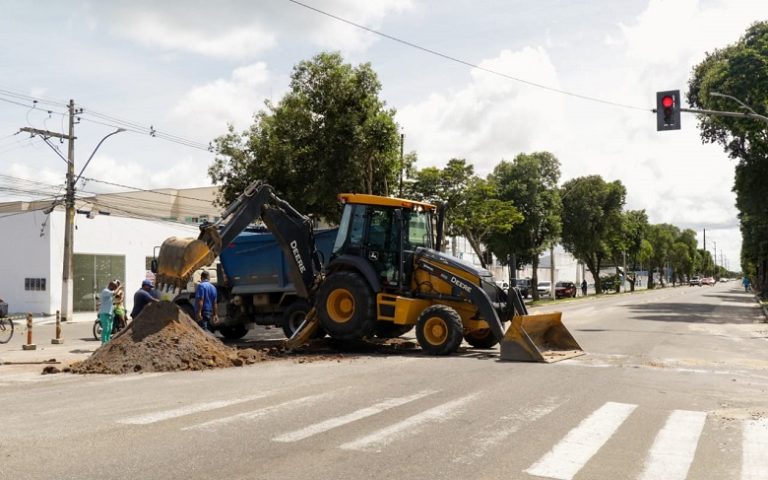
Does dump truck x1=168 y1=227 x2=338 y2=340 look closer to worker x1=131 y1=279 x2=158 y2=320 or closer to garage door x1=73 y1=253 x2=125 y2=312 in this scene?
worker x1=131 y1=279 x2=158 y2=320

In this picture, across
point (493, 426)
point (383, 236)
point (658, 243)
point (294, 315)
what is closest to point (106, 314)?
point (294, 315)

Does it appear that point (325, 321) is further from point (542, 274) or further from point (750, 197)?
point (542, 274)

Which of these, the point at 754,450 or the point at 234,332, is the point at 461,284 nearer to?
the point at 754,450

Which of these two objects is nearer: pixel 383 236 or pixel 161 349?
pixel 161 349

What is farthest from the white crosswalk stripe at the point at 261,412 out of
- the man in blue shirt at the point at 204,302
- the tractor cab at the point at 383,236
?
the man in blue shirt at the point at 204,302

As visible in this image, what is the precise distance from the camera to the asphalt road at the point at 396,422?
19.4 feet

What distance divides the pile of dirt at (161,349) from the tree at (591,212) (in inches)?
2097

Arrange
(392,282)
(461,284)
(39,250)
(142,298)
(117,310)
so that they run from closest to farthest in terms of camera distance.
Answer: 1. (461,284)
2. (392,282)
3. (142,298)
4. (117,310)
5. (39,250)

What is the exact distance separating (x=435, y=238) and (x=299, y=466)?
10.7 meters

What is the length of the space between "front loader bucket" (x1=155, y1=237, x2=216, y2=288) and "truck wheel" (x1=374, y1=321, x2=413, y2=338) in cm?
411

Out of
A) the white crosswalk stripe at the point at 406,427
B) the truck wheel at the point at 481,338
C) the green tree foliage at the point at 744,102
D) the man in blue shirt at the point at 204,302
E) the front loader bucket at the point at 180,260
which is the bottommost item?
the white crosswalk stripe at the point at 406,427

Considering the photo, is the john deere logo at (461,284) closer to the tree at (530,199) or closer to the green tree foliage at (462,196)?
the green tree foliage at (462,196)

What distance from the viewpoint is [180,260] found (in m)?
13.4

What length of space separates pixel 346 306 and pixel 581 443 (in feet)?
28.5
